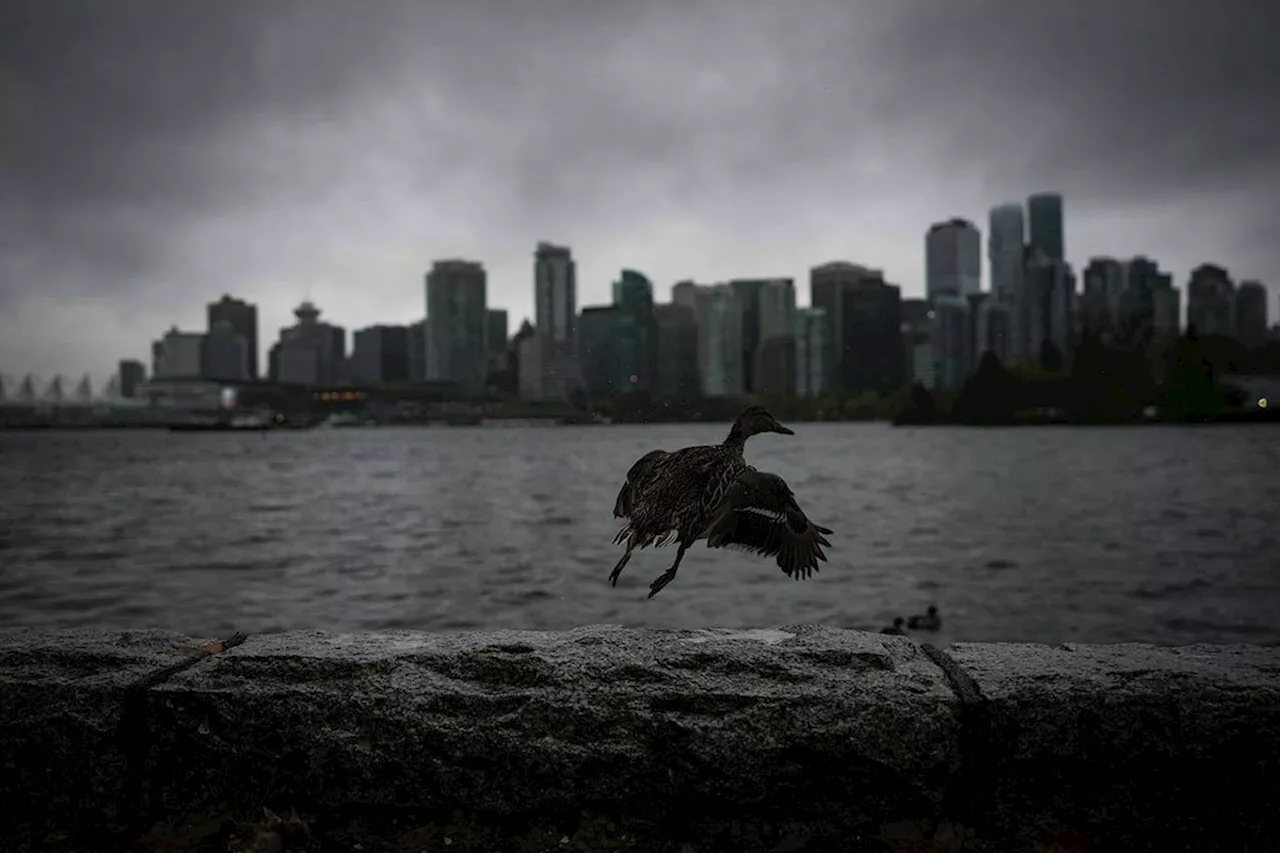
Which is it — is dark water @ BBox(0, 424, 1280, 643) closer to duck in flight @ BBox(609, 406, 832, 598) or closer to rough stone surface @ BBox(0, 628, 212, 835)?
duck in flight @ BBox(609, 406, 832, 598)

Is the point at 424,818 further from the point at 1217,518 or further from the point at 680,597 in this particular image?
the point at 1217,518

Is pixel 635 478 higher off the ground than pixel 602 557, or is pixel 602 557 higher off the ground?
pixel 635 478

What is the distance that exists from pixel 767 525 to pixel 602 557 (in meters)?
12.4

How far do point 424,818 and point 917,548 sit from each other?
15470mm

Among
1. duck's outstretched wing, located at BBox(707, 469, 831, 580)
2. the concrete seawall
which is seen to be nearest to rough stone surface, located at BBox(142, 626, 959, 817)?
the concrete seawall

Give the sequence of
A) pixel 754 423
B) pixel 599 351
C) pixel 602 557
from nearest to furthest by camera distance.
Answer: pixel 754 423, pixel 599 351, pixel 602 557

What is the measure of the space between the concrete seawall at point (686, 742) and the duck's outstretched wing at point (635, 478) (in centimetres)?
61

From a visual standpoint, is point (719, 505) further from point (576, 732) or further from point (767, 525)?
point (576, 732)

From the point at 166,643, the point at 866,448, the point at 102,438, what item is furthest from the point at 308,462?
the point at 166,643

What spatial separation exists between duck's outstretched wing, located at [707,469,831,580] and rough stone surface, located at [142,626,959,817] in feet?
1.41

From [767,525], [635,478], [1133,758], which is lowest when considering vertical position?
[1133,758]

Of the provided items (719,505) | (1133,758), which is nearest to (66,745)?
(719,505)

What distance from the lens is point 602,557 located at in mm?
15797

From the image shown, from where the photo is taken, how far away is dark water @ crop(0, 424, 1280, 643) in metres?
11.4
